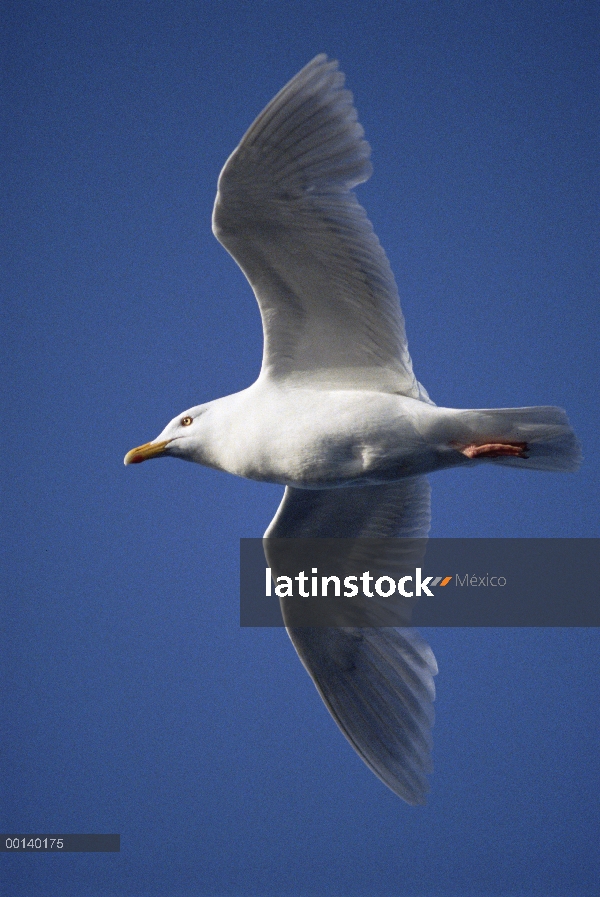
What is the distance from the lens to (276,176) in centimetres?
382

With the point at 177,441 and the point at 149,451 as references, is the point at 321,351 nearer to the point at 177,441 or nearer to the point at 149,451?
the point at 177,441

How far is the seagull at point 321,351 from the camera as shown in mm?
3797

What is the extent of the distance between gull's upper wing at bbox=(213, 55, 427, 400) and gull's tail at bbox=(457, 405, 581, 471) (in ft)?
0.93

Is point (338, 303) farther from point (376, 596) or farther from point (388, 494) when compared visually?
point (376, 596)

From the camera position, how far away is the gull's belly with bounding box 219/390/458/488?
12.7ft

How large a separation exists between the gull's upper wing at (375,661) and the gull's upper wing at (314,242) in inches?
24.1

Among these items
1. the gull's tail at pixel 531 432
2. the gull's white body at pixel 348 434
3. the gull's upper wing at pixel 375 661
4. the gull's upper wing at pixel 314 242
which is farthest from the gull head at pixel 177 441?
the gull's tail at pixel 531 432

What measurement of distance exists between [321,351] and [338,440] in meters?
0.33

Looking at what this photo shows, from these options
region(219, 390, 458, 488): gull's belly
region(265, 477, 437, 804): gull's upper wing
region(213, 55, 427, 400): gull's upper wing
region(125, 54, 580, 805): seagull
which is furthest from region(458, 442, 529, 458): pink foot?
region(265, 477, 437, 804): gull's upper wing

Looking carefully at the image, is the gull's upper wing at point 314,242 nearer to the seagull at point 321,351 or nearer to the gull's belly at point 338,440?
the seagull at point 321,351

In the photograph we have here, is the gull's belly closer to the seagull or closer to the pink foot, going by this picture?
the seagull

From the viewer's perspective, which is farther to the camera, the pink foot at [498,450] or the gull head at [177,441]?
the gull head at [177,441]

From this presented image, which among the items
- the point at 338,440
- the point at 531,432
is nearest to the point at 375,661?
the point at 338,440

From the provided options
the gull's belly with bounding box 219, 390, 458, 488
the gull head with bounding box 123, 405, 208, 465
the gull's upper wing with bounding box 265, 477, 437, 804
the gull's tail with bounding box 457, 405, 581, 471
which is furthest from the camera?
the gull's upper wing with bounding box 265, 477, 437, 804
